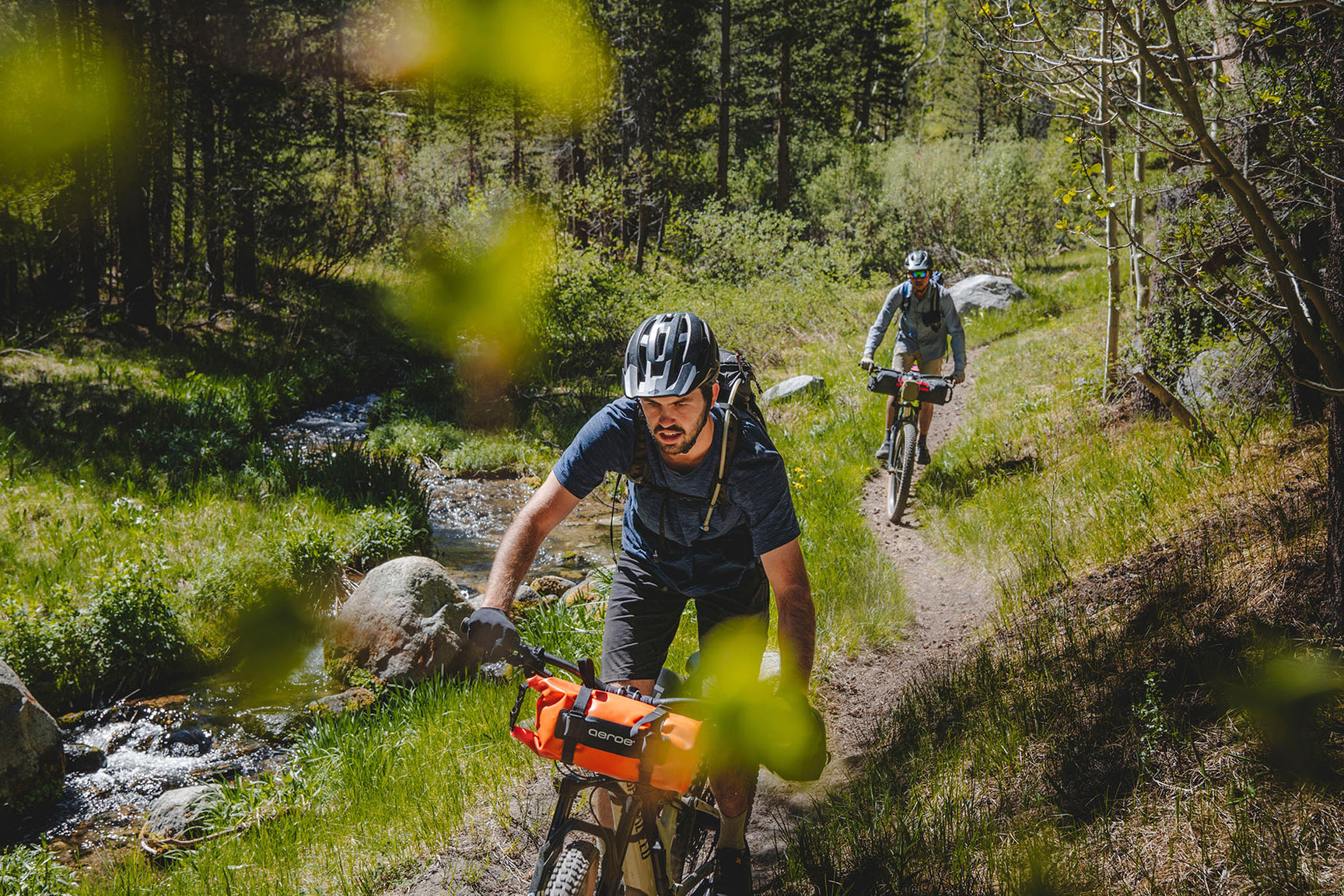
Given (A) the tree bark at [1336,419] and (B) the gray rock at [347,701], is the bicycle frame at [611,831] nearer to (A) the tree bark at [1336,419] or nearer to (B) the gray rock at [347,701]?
(A) the tree bark at [1336,419]

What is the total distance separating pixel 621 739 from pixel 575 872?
519 millimetres

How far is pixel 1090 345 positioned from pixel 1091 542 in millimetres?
6579

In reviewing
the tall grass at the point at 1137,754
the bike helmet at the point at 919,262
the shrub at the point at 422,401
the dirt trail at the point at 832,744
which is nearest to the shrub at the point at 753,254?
the shrub at the point at 422,401

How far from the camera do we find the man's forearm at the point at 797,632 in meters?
2.61

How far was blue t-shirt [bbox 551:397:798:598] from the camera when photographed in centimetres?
274

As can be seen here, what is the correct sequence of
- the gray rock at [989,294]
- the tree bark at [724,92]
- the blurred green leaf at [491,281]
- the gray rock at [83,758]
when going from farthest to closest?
the tree bark at [724,92], the gray rock at [989,294], the blurred green leaf at [491,281], the gray rock at [83,758]

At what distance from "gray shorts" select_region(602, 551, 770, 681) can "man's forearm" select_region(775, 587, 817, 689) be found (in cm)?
34

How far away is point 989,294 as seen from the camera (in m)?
18.2

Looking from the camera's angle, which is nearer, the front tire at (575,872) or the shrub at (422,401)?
the front tire at (575,872)

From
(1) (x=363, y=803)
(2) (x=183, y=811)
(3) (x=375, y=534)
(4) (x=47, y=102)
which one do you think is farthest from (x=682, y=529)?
(4) (x=47, y=102)

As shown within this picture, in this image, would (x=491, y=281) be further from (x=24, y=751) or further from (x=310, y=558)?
(x=24, y=751)

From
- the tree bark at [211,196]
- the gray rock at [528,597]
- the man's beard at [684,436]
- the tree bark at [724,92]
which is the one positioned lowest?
the gray rock at [528,597]

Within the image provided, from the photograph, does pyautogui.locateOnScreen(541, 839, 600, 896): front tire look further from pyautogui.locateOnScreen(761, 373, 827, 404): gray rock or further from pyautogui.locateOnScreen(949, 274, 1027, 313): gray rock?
pyautogui.locateOnScreen(949, 274, 1027, 313): gray rock

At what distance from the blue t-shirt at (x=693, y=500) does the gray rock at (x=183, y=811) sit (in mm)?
3654
